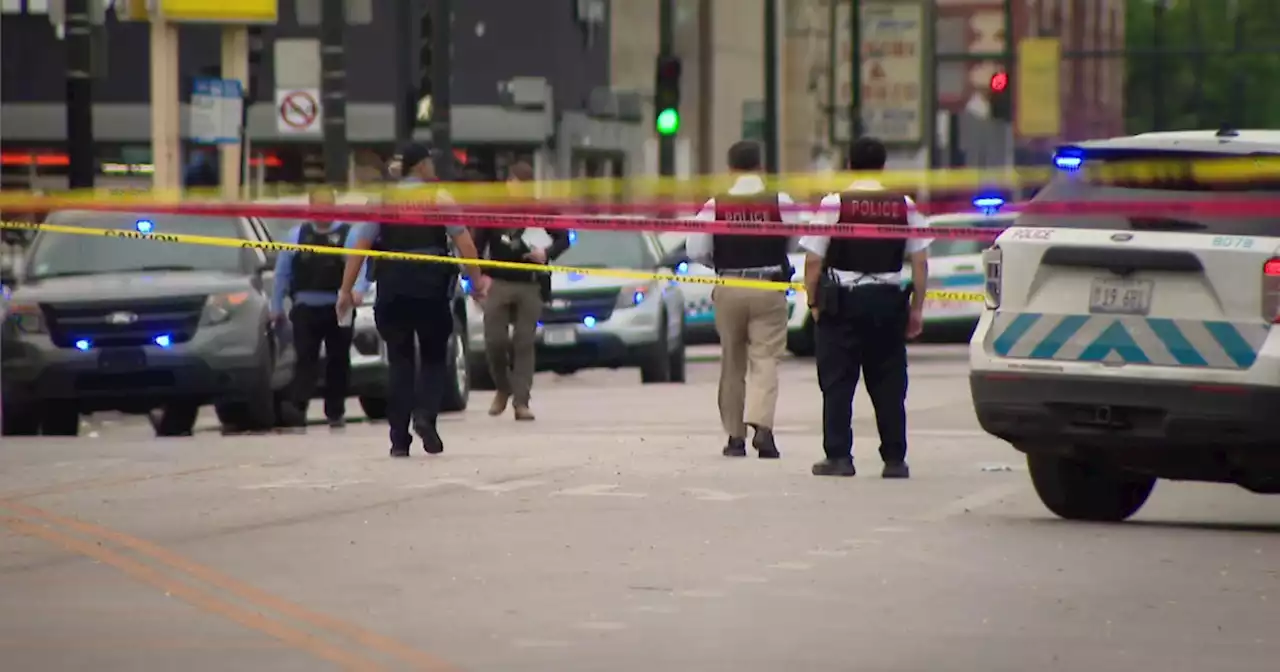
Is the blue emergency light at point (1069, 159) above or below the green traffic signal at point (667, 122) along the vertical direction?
above

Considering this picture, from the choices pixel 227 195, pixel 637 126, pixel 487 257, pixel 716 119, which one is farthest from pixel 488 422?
pixel 716 119

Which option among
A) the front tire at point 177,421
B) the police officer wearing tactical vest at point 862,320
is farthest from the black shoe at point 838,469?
the front tire at point 177,421

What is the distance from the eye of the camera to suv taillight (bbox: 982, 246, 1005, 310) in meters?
13.5

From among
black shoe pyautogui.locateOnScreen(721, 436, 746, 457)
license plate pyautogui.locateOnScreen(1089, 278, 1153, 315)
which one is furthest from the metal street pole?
license plate pyautogui.locateOnScreen(1089, 278, 1153, 315)

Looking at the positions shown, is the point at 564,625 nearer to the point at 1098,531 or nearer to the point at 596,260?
the point at 1098,531

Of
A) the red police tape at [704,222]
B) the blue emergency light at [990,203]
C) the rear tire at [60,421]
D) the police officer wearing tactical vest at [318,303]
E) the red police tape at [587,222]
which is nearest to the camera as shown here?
the red police tape at [704,222]

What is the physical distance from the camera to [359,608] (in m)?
10.5

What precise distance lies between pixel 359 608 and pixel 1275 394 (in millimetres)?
4112

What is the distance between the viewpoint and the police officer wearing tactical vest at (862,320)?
638 inches

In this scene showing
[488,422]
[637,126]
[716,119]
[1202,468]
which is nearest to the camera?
[1202,468]

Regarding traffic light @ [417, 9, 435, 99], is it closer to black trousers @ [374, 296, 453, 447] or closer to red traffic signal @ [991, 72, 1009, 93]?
black trousers @ [374, 296, 453, 447]

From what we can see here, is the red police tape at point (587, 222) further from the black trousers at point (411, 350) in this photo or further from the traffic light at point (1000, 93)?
the traffic light at point (1000, 93)

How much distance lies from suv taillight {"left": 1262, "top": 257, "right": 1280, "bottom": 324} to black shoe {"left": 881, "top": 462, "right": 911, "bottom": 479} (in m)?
3.78

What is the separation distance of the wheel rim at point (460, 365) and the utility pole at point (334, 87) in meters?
6.99
